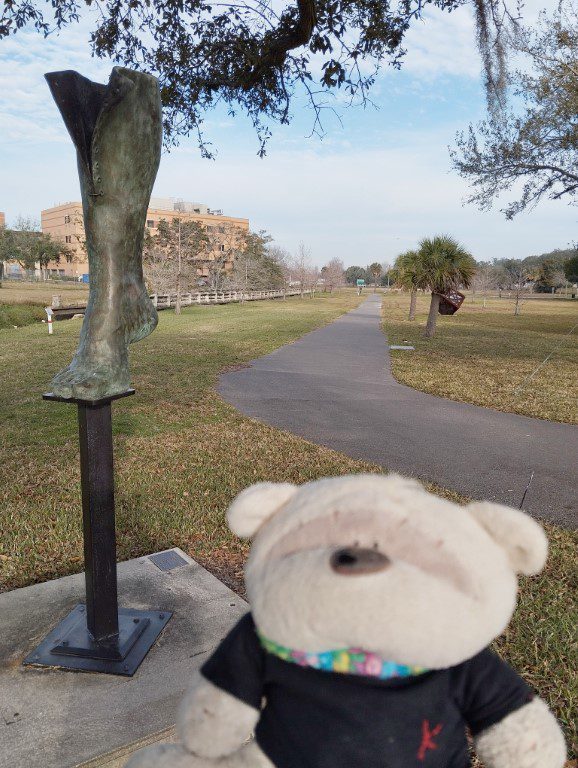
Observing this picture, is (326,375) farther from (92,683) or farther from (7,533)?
(92,683)

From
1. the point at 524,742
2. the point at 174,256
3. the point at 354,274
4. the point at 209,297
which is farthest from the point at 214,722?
the point at 354,274

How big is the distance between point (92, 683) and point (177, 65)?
710cm

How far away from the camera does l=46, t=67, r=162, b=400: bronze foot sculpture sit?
2250 millimetres

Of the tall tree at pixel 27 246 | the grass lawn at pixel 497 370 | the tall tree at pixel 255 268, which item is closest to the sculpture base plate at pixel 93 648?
the grass lawn at pixel 497 370

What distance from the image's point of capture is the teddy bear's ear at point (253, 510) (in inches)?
44.3

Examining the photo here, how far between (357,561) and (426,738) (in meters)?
0.45

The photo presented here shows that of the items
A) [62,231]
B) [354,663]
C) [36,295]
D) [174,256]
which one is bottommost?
[354,663]

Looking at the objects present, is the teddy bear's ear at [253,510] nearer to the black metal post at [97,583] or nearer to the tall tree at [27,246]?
the black metal post at [97,583]

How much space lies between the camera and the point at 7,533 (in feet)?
13.2

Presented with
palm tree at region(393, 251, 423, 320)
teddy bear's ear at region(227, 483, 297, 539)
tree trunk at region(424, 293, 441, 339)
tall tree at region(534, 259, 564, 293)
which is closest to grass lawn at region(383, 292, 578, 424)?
tree trunk at region(424, 293, 441, 339)

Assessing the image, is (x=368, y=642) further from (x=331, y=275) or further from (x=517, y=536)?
(x=331, y=275)

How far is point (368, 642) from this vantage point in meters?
0.95

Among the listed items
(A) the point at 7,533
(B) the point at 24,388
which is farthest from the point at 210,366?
(A) the point at 7,533

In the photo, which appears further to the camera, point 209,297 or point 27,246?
point 27,246
